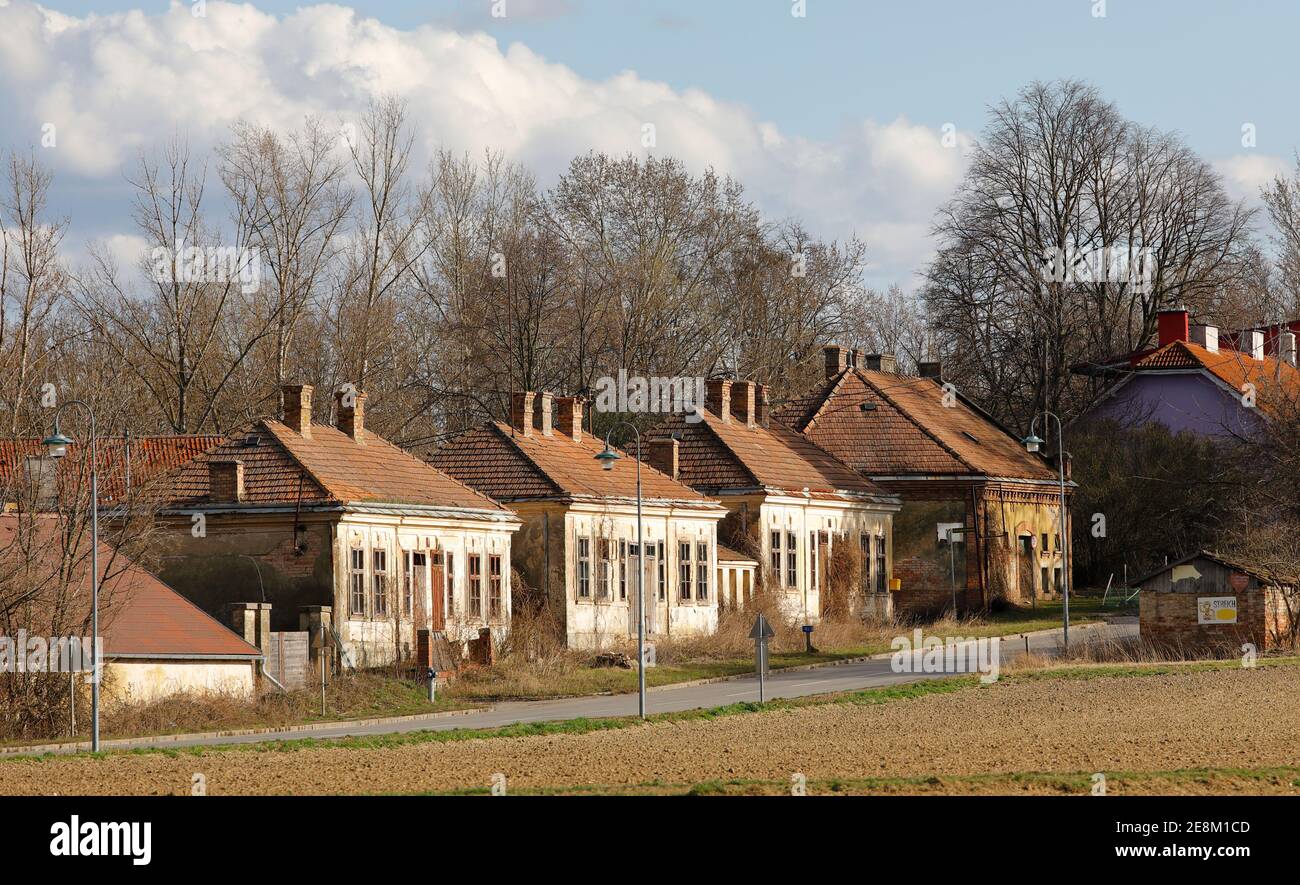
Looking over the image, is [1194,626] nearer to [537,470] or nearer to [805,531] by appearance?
[805,531]

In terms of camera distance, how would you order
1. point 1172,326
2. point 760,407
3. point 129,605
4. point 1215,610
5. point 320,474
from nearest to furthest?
point 129,605 → point 320,474 → point 1215,610 → point 760,407 → point 1172,326

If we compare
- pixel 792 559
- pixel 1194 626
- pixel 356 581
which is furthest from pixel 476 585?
pixel 1194 626

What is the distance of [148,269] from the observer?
66.4m

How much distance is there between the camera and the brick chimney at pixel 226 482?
46.4 m

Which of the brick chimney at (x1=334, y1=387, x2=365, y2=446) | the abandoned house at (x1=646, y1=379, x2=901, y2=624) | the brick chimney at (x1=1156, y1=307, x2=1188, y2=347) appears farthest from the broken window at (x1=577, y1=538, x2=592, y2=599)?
the brick chimney at (x1=1156, y1=307, x2=1188, y2=347)

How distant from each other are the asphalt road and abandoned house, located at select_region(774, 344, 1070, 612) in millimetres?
8697

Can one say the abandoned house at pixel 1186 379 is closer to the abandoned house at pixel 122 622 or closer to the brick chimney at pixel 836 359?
the brick chimney at pixel 836 359

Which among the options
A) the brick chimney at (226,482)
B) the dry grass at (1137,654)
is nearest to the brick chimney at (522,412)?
the brick chimney at (226,482)

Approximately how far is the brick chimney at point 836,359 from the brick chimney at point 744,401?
765cm

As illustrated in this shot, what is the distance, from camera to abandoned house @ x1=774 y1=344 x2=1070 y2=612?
65.8m

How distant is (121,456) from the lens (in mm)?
48812

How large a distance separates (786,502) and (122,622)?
2543cm
